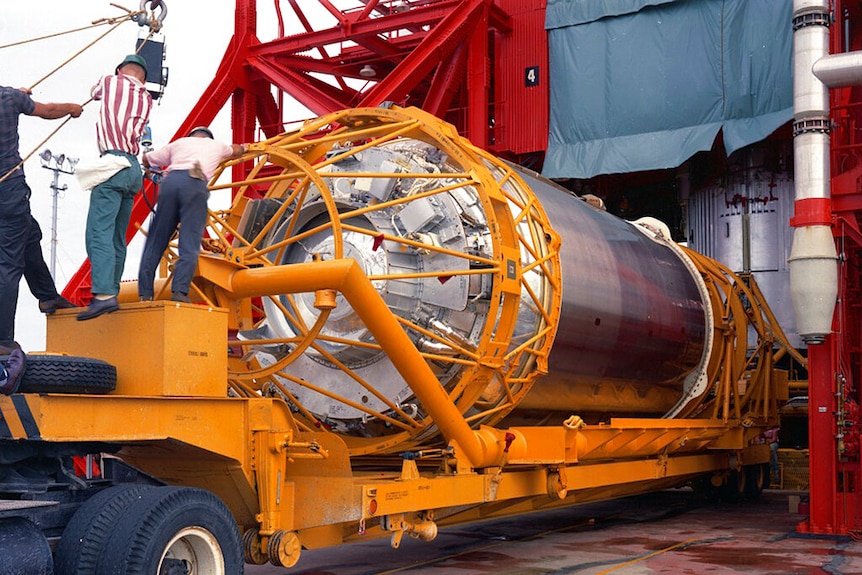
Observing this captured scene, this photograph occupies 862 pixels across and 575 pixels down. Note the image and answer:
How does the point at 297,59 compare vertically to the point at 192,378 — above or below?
above

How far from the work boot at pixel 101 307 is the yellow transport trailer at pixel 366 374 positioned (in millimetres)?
110

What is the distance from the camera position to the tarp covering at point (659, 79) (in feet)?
58.8

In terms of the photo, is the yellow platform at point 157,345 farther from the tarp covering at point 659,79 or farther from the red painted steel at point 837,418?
the tarp covering at point 659,79

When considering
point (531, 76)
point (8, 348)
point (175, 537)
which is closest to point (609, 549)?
point (175, 537)

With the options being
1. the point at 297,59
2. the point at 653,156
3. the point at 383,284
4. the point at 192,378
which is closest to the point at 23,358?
the point at 192,378

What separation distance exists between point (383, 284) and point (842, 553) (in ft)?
21.7

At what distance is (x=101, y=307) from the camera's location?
7020 millimetres

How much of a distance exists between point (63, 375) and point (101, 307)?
0.78 m

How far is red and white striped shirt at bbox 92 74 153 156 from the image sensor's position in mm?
7379

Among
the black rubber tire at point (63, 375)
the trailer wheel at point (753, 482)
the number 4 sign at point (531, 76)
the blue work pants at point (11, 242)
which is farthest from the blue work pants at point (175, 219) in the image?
the number 4 sign at point (531, 76)

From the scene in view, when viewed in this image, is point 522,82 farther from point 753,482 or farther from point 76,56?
point 76,56

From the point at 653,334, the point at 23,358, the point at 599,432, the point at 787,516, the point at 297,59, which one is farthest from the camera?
the point at 297,59

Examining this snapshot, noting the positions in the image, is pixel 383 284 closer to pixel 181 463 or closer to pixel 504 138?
pixel 181 463

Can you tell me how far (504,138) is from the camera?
20484mm
